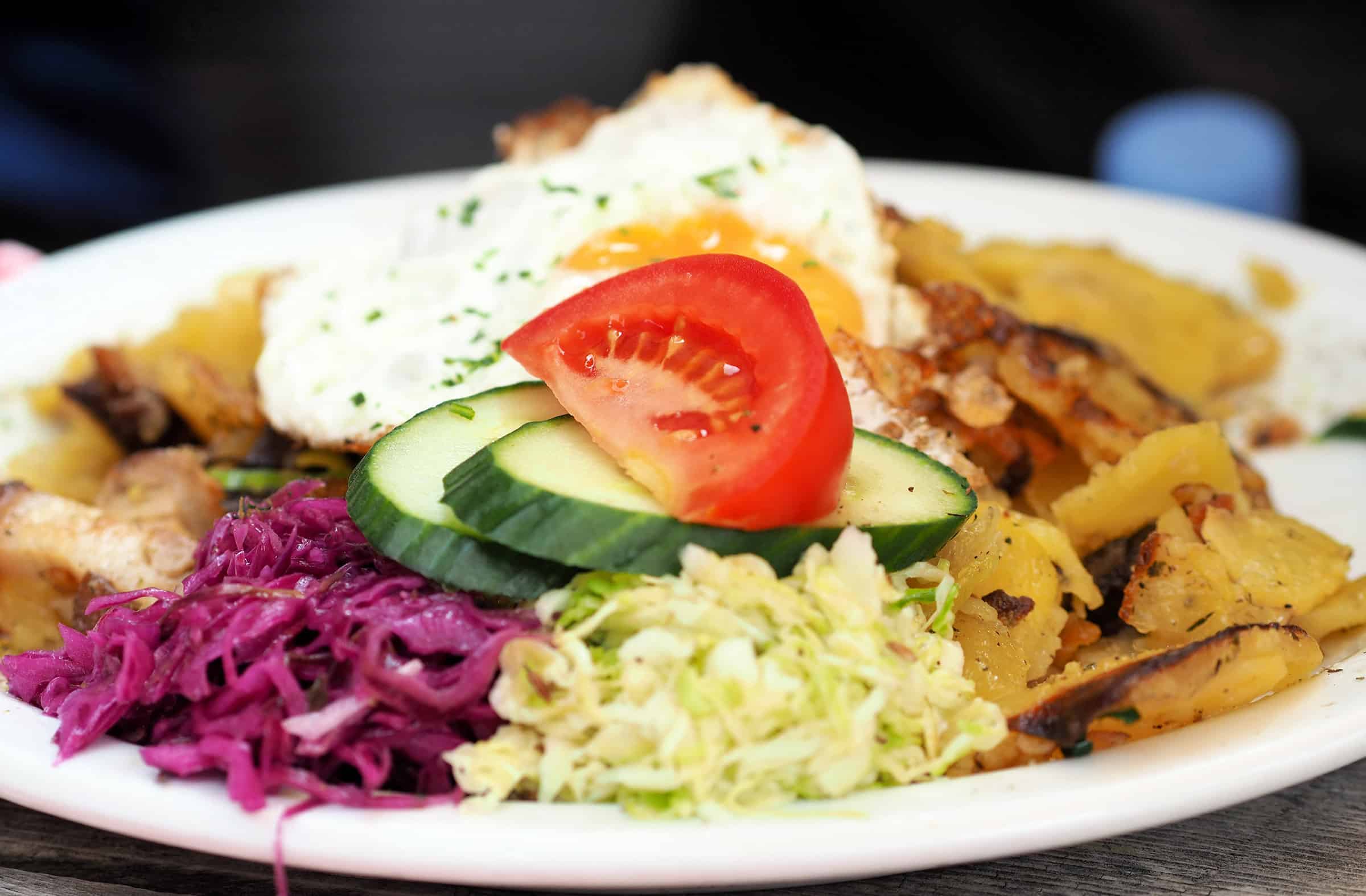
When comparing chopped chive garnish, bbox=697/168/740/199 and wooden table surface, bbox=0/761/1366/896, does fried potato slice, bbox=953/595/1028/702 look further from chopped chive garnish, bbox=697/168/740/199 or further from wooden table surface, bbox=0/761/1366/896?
chopped chive garnish, bbox=697/168/740/199

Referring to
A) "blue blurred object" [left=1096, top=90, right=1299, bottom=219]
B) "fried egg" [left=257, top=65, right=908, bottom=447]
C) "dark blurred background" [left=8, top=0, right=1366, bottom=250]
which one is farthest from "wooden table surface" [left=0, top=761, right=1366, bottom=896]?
"dark blurred background" [left=8, top=0, right=1366, bottom=250]

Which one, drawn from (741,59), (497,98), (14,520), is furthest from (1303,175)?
(14,520)

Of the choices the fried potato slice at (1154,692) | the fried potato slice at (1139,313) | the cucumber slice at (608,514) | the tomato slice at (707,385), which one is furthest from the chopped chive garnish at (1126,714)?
the fried potato slice at (1139,313)

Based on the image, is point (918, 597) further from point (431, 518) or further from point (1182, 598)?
point (431, 518)

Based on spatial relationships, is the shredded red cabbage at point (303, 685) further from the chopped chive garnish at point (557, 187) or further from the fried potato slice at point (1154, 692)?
the chopped chive garnish at point (557, 187)

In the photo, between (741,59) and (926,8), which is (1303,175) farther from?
(741,59)

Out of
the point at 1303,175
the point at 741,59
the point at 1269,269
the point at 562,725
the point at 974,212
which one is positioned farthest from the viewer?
the point at 741,59
